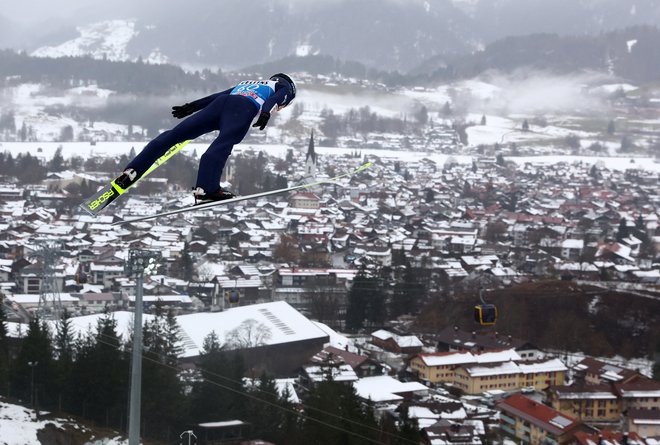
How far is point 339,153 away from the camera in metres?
64.9

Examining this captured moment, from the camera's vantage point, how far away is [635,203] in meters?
45.0

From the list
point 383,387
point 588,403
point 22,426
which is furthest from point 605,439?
point 22,426

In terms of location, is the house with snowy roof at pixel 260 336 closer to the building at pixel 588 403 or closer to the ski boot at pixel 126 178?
the building at pixel 588 403

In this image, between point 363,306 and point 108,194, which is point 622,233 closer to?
point 363,306

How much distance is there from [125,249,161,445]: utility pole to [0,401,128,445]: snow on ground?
360cm

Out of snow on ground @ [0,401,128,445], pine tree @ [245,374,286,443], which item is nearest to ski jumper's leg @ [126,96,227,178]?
snow on ground @ [0,401,128,445]

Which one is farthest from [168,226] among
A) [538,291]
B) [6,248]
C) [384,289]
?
[538,291]

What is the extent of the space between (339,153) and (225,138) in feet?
204

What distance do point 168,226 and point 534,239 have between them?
13678 millimetres

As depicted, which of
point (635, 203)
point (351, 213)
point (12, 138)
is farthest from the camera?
point (12, 138)

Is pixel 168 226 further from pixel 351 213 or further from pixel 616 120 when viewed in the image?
pixel 616 120

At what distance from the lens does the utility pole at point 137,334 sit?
5.57 m

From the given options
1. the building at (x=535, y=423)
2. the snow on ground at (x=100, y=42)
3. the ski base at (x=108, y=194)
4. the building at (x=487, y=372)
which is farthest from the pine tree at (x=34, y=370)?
the snow on ground at (x=100, y=42)

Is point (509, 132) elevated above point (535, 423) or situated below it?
above
